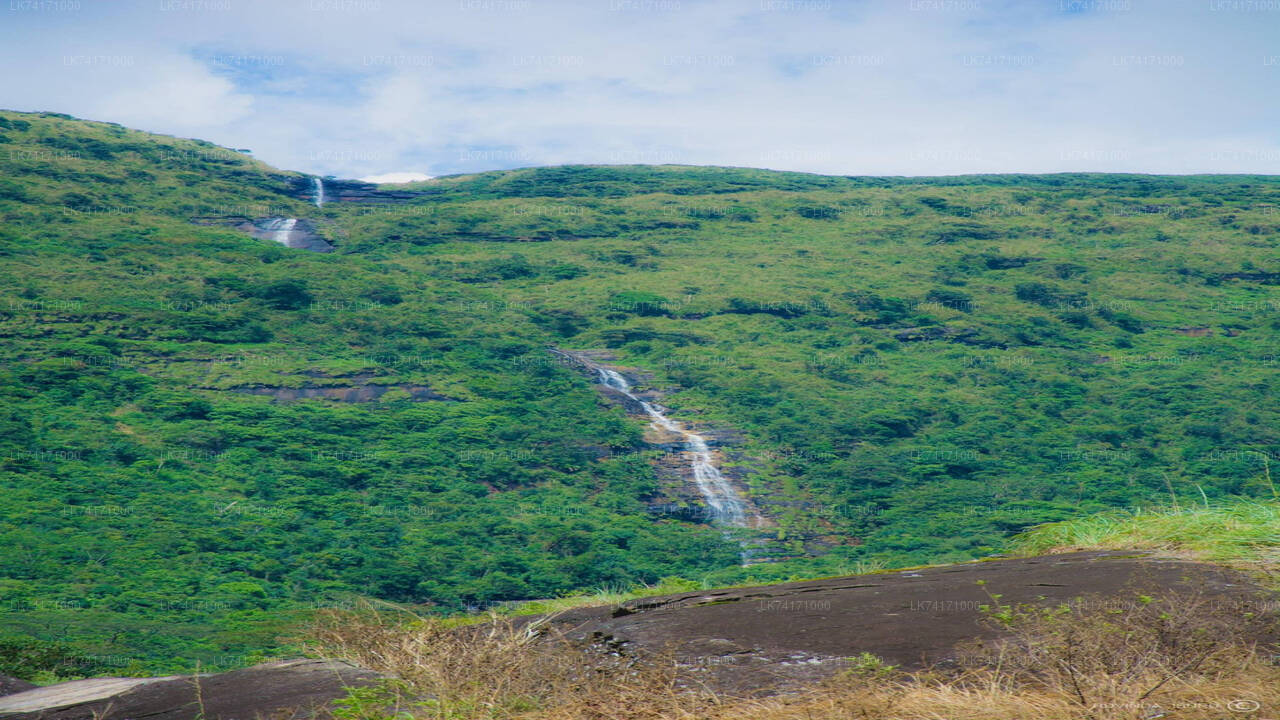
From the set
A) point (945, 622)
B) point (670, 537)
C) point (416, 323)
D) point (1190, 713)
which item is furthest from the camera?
point (416, 323)

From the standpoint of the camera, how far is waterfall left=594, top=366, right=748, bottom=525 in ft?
78.5

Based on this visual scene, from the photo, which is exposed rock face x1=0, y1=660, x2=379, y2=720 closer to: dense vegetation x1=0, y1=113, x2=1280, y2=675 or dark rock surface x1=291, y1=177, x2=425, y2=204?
dense vegetation x1=0, y1=113, x2=1280, y2=675

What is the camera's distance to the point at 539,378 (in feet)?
102

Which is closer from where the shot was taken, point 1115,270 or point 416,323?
point 416,323

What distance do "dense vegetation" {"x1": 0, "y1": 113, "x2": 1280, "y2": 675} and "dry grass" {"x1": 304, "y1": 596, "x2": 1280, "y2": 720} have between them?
810cm

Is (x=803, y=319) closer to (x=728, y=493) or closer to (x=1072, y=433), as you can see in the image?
(x=1072, y=433)

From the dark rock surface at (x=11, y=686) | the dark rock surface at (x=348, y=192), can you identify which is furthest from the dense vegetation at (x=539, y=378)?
the dark rock surface at (x=11, y=686)

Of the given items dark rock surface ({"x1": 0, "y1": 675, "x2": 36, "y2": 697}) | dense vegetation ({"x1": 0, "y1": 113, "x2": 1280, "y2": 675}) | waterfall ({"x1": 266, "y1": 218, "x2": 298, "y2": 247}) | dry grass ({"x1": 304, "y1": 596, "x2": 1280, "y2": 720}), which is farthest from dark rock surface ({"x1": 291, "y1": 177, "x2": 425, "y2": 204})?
dry grass ({"x1": 304, "y1": 596, "x2": 1280, "y2": 720})

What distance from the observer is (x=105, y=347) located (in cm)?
2802

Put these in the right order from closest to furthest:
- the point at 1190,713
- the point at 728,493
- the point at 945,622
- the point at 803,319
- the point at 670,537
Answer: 1. the point at 1190,713
2. the point at 945,622
3. the point at 670,537
4. the point at 728,493
5. the point at 803,319

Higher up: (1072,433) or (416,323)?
(416,323)

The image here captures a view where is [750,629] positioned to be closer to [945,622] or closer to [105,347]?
[945,622]

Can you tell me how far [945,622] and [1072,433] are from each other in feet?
90.6

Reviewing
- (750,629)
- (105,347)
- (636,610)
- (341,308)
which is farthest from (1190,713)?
(341,308)
